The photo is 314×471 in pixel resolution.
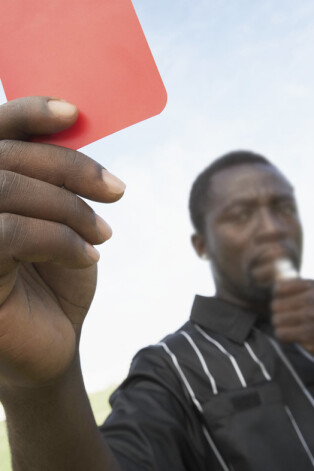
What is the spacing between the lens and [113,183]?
0.70 metres

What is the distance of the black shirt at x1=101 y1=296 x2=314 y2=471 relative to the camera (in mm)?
1290

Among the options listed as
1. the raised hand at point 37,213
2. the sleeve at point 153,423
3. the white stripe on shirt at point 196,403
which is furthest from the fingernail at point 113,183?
the white stripe on shirt at point 196,403

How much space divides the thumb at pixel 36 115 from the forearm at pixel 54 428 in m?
0.53

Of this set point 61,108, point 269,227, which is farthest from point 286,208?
point 61,108

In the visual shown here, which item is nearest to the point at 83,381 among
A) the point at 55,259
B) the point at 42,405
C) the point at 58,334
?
the point at 42,405

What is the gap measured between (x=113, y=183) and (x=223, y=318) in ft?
3.99

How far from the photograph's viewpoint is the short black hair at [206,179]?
90.0 inches

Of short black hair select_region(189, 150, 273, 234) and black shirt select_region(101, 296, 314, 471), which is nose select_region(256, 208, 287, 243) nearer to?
short black hair select_region(189, 150, 273, 234)

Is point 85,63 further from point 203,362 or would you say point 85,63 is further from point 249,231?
point 249,231

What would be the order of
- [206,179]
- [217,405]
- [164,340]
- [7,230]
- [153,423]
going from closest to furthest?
[7,230], [153,423], [217,405], [164,340], [206,179]

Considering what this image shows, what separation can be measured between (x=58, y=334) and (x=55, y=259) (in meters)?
0.20

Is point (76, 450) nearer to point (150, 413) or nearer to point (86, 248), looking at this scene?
point (150, 413)

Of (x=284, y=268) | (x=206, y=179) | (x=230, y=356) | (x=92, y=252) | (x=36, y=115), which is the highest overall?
(x=206, y=179)

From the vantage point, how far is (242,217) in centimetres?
212
